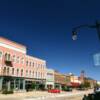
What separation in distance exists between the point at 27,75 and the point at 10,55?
12753mm

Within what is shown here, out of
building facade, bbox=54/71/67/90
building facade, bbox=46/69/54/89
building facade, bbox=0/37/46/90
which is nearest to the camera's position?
building facade, bbox=0/37/46/90

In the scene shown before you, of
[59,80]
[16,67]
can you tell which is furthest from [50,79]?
[16,67]

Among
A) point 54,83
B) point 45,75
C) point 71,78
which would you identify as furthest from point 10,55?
point 71,78

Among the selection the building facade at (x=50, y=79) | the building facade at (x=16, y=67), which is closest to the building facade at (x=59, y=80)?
the building facade at (x=50, y=79)

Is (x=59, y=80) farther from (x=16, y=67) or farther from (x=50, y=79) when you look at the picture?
(x=16, y=67)

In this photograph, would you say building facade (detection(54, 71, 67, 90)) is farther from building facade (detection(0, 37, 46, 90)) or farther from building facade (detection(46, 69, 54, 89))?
building facade (detection(0, 37, 46, 90))

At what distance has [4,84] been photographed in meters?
59.5

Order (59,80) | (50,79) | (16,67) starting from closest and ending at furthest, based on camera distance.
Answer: (16,67), (50,79), (59,80)

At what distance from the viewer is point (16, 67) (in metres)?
65.1

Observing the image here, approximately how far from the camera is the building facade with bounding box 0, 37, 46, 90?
2343 inches

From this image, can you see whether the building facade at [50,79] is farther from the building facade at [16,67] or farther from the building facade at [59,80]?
the building facade at [16,67]

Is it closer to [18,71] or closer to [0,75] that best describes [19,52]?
[18,71]

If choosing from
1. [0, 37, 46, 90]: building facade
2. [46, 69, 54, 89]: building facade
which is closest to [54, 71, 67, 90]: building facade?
[46, 69, 54, 89]: building facade

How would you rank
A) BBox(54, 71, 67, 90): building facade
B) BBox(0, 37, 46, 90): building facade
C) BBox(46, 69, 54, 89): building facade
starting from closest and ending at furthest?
BBox(0, 37, 46, 90): building facade
BBox(46, 69, 54, 89): building facade
BBox(54, 71, 67, 90): building facade
